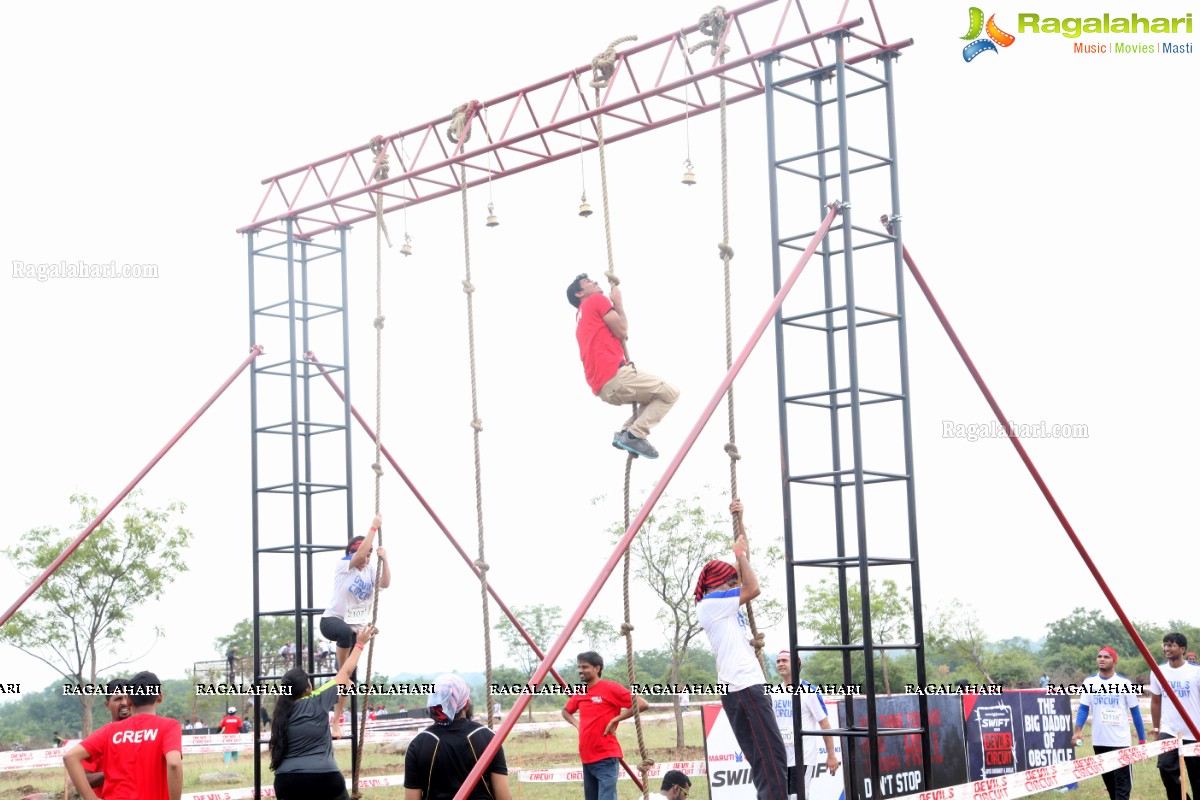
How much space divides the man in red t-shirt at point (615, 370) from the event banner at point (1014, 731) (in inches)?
270

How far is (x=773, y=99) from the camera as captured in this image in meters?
9.06

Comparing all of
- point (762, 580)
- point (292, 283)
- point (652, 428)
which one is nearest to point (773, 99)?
point (652, 428)

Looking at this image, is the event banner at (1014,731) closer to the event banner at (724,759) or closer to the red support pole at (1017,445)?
the event banner at (724,759)

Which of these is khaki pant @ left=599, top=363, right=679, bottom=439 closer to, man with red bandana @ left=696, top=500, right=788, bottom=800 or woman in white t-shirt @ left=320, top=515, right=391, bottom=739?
man with red bandana @ left=696, top=500, right=788, bottom=800

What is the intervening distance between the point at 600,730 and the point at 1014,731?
7594 millimetres

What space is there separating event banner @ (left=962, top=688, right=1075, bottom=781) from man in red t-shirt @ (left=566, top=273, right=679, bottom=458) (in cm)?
686

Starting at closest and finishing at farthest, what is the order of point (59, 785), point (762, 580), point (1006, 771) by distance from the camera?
point (1006, 771) < point (59, 785) < point (762, 580)

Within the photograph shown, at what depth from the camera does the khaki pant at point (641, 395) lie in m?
8.89

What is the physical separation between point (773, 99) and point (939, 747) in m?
7.52

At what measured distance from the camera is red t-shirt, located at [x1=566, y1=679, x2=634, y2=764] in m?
9.11

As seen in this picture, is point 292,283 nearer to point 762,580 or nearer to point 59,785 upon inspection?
point 59,785

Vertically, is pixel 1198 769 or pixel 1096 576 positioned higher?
pixel 1096 576

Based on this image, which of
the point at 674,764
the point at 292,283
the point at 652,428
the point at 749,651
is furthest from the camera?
the point at 674,764

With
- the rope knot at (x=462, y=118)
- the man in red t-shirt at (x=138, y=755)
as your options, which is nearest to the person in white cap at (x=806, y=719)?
the man in red t-shirt at (x=138, y=755)
